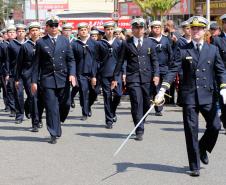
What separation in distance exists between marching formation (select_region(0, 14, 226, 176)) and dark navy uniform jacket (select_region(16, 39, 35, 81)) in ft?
0.06

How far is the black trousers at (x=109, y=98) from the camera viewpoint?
37.9 feet

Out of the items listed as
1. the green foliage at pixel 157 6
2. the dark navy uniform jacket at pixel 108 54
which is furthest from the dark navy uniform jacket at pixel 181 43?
the green foliage at pixel 157 6

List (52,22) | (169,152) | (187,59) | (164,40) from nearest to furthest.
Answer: (187,59), (169,152), (52,22), (164,40)

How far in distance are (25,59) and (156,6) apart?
22682 millimetres

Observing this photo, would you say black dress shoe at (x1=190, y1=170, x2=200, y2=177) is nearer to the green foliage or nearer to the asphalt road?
the asphalt road

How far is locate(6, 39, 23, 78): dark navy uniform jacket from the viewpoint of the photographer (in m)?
13.0

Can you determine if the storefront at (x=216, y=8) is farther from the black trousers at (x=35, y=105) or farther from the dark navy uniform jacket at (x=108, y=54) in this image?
the black trousers at (x=35, y=105)

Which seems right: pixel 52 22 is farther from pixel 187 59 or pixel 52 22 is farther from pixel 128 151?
pixel 187 59

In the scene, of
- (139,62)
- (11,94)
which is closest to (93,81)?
(11,94)

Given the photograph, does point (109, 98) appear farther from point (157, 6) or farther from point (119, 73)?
point (157, 6)

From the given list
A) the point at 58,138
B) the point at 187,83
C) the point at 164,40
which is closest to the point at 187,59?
the point at 187,83

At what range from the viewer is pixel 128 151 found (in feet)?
29.8

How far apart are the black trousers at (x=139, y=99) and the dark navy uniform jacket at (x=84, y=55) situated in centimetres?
317

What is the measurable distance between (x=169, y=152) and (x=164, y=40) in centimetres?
483
